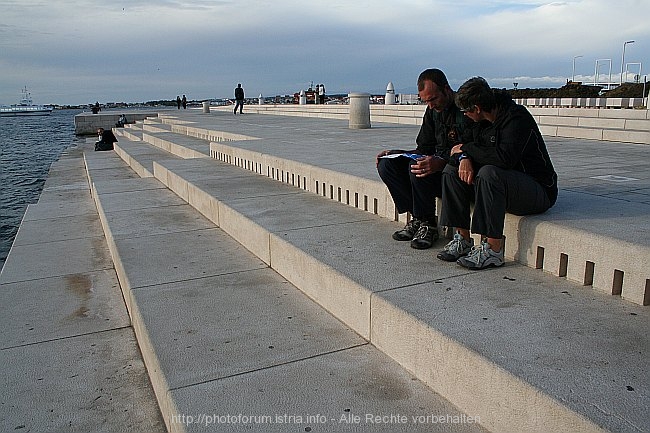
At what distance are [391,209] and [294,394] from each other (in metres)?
2.62

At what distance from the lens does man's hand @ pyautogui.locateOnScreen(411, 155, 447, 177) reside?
13.2 feet

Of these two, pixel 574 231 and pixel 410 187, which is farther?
pixel 410 187

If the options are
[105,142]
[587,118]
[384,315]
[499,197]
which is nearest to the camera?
[384,315]

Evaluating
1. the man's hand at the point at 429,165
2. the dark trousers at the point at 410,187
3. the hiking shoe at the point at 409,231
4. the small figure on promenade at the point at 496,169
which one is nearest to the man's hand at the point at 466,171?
the small figure on promenade at the point at 496,169

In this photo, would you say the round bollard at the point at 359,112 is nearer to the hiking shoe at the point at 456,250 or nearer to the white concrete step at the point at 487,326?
the white concrete step at the point at 487,326

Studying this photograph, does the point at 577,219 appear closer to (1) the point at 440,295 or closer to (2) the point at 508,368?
(1) the point at 440,295

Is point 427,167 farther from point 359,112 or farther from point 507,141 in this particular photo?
point 359,112

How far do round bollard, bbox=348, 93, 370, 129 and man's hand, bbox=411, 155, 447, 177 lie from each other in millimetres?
10928

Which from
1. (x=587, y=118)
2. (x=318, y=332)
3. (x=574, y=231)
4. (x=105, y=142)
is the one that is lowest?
(x=105, y=142)

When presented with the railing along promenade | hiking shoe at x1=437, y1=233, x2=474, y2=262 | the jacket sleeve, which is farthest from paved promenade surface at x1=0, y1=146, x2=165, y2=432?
the railing along promenade

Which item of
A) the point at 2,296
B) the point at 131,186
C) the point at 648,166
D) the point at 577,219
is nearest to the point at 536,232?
the point at 577,219

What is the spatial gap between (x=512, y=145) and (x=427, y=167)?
0.71m

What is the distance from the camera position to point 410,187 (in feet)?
14.9

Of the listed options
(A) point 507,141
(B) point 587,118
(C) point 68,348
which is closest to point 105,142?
(B) point 587,118
